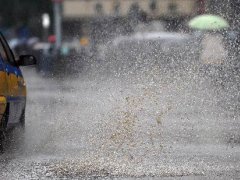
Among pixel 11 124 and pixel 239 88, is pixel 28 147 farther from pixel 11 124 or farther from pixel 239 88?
pixel 239 88

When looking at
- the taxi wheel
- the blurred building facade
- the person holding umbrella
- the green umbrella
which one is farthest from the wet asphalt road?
the blurred building facade

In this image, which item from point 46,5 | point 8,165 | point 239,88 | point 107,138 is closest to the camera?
point 8,165

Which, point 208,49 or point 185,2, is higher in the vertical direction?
point 208,49

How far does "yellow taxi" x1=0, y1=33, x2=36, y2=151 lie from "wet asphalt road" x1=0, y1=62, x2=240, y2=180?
280mm

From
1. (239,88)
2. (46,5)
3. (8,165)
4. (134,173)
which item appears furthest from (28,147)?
(46,5)

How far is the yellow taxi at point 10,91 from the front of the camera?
1076 centimetres

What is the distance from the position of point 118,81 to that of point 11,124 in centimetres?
690

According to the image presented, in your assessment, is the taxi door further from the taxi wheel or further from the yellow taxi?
the taxi wheel

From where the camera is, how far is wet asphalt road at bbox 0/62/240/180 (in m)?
9.29

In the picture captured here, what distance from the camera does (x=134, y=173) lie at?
8.98m

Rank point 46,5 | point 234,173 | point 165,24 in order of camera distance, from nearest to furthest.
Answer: point 234,173 < point 165,24 < point 46,5

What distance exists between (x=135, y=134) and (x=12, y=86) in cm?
145

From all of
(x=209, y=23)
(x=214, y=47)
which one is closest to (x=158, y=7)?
(x=209, y=23)

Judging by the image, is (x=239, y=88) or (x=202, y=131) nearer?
(x=202, y=131)
